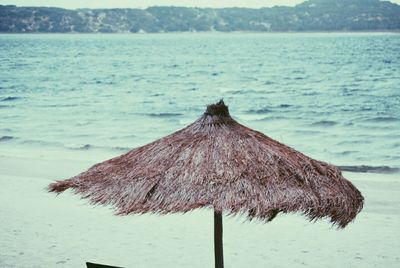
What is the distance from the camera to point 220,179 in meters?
3.92

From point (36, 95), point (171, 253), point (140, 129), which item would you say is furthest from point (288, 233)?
point (36, 95)

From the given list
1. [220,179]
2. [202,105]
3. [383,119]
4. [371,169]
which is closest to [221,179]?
[220,179]

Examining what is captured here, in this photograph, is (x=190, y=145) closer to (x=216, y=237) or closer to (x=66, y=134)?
(x=216, y=237)

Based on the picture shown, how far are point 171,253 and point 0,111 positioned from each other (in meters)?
23.9

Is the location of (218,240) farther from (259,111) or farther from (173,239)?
(259,111)

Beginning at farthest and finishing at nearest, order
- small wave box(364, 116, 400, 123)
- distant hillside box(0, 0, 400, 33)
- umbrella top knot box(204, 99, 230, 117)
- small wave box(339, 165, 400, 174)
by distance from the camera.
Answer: distant hillside box(0, 0, 400, 33) → small wave box(364, 116, 400, 123) → small wave box(339, 165, 400, 174) → umbrella top knot box(204, 99, 230, 117)

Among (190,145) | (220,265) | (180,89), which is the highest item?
(190,145)

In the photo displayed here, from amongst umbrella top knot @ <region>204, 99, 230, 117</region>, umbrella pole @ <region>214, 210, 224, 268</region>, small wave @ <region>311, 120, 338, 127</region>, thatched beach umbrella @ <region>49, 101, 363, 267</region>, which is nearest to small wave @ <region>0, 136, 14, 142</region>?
small wave @ <region>311, 120, 338, 127</region>

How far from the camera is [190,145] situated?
419 centimetres

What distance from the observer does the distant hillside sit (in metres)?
134

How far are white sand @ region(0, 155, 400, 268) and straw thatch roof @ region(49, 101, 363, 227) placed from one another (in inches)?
106

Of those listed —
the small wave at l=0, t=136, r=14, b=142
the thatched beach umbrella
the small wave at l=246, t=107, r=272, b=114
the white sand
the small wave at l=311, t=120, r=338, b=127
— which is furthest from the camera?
the small wave at l=246, t=107, r=272, b=114

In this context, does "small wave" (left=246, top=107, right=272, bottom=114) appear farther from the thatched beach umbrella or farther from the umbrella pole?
the thatched beach umbrella

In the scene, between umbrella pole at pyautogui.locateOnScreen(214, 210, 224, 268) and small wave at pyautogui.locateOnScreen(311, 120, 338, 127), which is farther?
small wave at pyautogui.locateOnScreen(311, 120, 338, 127)
